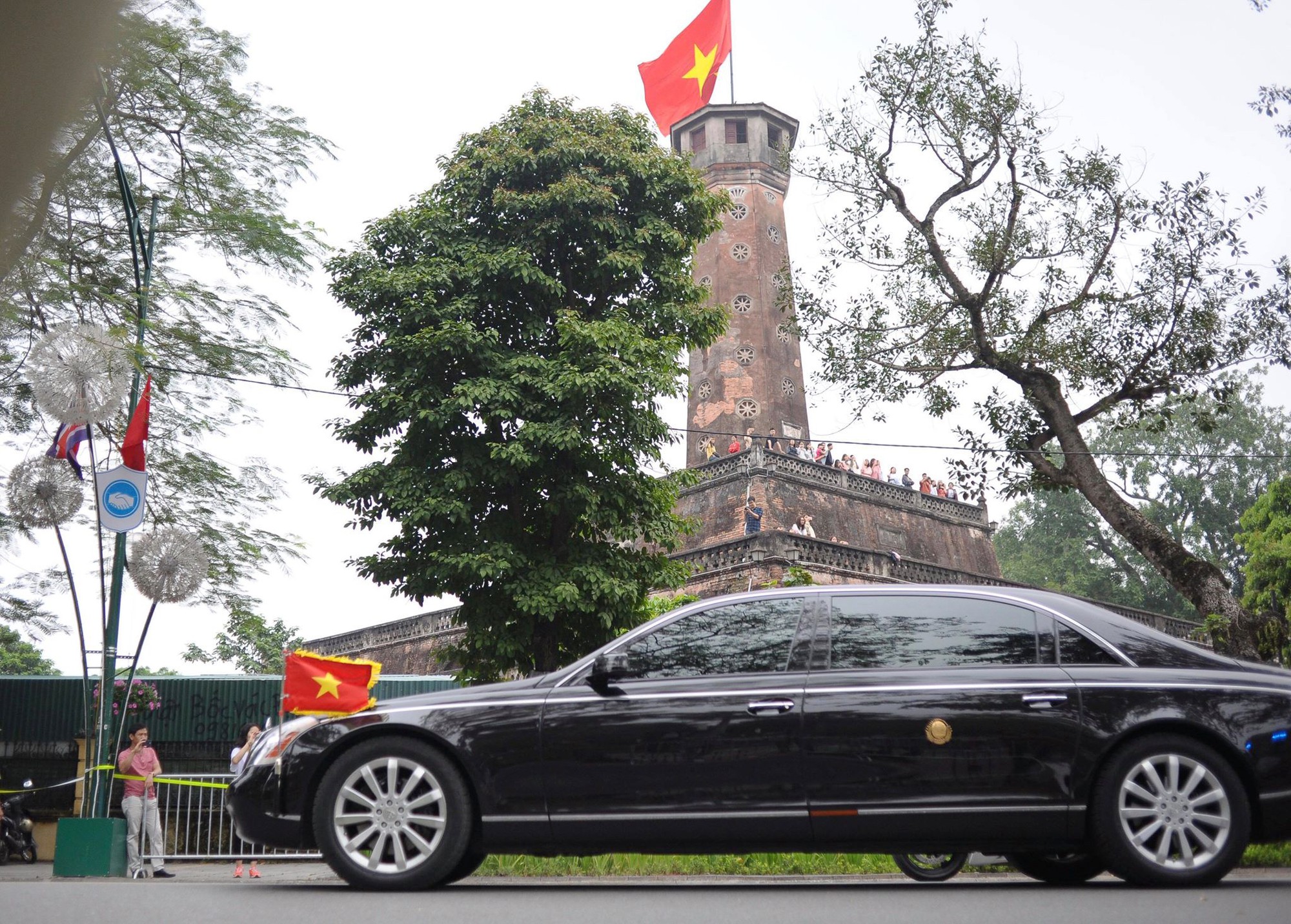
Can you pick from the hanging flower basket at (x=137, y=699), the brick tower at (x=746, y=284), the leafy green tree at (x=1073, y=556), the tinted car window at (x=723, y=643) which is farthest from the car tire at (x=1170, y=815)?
the leafy green tree at (x=1073, y=556)

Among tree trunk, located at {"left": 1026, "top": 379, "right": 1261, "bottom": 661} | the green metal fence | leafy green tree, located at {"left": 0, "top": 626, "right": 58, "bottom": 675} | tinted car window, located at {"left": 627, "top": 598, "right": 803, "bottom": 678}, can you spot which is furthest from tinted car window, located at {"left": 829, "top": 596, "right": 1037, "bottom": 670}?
leafy green tree, located at {"left": 0, "top": 626, "right": 58, "bottom": 675}

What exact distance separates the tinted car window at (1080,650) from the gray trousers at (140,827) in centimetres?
1010

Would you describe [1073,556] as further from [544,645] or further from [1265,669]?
[1265,669]

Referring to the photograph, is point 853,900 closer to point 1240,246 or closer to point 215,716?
point 1240,246

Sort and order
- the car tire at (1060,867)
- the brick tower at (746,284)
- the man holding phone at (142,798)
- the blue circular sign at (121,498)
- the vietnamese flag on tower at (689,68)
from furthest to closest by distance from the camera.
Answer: the brick tower at (746,284)
the vietnamese flag on tower at (689,68)
the man holding phone at (142,798)
the blue circular sign at (121,498)
the car tire at (1060,867)

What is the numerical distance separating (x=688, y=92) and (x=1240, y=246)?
3144 centimetres

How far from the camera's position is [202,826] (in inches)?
738

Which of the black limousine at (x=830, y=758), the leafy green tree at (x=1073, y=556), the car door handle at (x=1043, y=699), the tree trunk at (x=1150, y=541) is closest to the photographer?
the black limousine at (x=830, y=758)

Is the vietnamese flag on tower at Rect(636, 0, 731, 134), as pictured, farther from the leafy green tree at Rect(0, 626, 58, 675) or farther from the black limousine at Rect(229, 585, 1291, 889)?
the leafy green tree at Rect(0, 626, 58, 675)

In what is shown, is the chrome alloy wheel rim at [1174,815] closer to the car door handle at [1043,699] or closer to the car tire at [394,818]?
the car door handle at [1043,699]

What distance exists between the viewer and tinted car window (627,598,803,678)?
20.5 feet

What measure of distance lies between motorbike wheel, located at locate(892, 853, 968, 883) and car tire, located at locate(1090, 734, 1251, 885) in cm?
231

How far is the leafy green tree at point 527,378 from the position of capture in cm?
1580

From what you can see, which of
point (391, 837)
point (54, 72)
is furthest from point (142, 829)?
point (54, 72)
